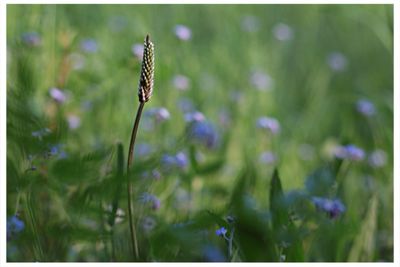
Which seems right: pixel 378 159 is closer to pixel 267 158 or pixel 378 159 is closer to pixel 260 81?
pixel 267 158

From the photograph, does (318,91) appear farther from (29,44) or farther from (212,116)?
(29,44)

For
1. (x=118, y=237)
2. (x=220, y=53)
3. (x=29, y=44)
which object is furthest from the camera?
(x=220, y=53)

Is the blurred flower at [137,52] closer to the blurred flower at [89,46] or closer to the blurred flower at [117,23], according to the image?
the blurred flower at [89,46]

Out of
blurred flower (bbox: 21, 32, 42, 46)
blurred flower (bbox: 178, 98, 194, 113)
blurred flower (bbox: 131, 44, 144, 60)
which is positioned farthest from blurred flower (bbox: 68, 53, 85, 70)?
blurred flower (bbox: 178, 98, 194, 113)

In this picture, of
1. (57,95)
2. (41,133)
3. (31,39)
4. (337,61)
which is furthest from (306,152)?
(41,133)

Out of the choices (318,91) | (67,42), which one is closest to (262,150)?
(318,91)

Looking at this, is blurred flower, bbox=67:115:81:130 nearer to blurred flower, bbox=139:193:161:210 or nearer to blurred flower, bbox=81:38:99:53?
blurred flower, bbox=81:38:99:53

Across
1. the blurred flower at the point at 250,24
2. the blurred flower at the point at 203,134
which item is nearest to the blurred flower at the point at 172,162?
the blurred flower at the point at 203,134
